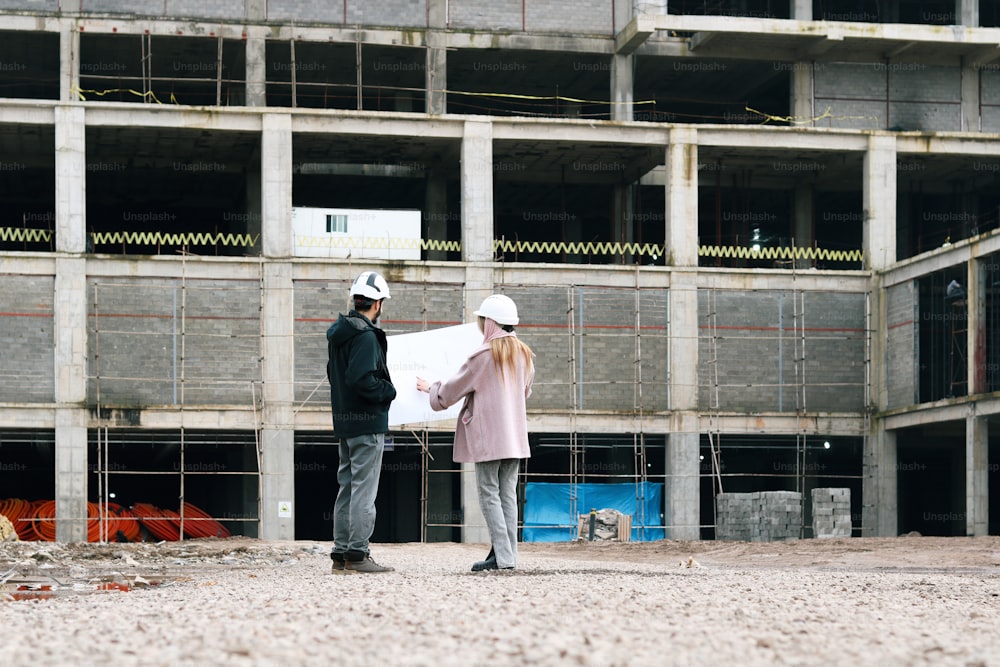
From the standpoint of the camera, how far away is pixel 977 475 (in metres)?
27.9

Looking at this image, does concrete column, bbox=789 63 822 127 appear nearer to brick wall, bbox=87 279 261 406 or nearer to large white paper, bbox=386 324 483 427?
brick wall, bbox=87 279 261 406

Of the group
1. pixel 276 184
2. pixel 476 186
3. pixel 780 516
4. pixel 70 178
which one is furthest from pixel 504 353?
pixel 70 178

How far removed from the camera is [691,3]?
127ft

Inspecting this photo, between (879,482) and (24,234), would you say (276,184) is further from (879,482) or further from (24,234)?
(879,482)

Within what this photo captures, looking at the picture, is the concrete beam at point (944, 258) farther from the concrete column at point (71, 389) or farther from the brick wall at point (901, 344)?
the concrete column at point (71, 389)

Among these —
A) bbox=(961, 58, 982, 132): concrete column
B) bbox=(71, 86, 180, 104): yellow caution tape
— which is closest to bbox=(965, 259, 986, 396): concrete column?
bbox=(961, 58, 982, 132): concrete column

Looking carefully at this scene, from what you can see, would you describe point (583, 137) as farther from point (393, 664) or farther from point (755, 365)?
point (393, 664)

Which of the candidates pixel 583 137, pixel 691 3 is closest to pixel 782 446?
pixel 583 137

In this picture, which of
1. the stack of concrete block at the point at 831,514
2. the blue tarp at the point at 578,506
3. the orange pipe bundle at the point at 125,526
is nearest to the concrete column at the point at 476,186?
the blue tarp at the point at 578,506

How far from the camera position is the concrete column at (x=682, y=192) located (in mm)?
31891

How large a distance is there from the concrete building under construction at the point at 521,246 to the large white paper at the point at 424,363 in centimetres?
1701

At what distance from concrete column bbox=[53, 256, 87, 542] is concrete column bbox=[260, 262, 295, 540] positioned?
3.47 meters

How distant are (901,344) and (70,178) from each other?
56.9 ft

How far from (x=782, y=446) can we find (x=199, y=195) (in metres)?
16.4
